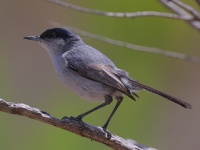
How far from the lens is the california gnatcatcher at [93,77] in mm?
3789

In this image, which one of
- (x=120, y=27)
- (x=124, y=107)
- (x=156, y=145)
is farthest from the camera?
(x=120, y=27)

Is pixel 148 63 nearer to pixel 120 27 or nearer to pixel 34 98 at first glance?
pixel 120 27

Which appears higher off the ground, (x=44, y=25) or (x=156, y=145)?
(x=44, y=25)

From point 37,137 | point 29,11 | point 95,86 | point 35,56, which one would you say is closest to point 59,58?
point 95,86

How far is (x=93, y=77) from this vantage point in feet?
12.5

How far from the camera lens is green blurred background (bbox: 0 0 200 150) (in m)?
5.87

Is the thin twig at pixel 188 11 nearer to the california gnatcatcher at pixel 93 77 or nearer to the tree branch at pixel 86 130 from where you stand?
the california gnatcatcher at pixel 93 77

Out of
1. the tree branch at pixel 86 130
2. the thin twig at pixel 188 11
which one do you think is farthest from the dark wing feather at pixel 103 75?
the thin twig at pixel 188 11

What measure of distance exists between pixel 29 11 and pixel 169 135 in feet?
7.18

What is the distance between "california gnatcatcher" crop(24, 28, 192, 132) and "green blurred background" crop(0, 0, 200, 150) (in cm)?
182

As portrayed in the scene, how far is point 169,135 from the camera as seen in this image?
5.96m

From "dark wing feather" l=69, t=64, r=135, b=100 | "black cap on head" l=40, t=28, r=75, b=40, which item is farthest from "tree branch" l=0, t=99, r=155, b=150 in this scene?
"black cap on head" l=40, t=28, r=75, b=40

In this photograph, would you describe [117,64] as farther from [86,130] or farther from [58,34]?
[86,130]

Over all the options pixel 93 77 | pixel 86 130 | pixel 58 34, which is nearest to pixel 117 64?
pixel 58 34
